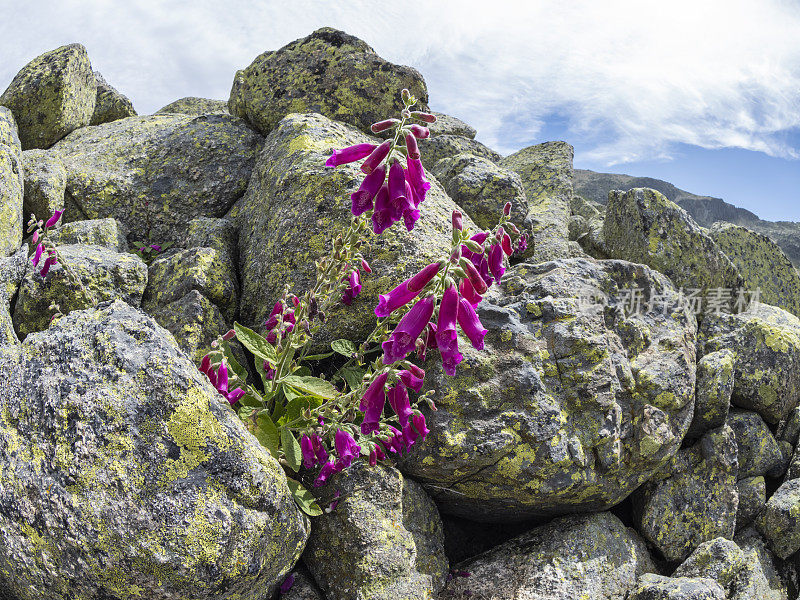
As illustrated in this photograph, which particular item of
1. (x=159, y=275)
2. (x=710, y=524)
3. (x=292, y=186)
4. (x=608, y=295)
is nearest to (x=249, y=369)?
(x=159, y=275)

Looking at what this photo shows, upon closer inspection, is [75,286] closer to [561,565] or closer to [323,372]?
[323,372]

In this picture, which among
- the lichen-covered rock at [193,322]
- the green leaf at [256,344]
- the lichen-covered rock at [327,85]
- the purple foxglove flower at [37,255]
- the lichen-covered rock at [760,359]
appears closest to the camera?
the green leaf at [256,344]

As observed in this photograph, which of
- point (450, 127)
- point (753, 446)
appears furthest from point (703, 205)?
point (753, 446)

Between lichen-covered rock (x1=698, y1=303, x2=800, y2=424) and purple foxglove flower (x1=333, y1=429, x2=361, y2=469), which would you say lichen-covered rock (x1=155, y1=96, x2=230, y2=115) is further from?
lichen-covered rock (x1=698, y1=303, x2=800, y2=424)

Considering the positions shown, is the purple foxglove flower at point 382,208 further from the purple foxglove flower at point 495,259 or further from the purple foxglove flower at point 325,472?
the purple foxglove flower at point 325,472

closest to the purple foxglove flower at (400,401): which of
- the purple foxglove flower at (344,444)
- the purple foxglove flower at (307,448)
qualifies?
the purple foxglove flower at (344,444)

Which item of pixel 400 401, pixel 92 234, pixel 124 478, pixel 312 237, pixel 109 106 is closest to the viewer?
pixel 124 478

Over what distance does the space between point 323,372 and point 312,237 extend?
4.95 ft

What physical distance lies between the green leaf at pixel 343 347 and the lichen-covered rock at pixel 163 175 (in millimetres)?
3591

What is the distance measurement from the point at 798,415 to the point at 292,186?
7.97 m

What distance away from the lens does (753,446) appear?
751 cm

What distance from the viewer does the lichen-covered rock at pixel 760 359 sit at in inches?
307

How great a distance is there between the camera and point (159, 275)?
255 inches

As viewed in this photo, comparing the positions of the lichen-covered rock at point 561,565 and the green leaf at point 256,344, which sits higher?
the green leaf at point 256,344
